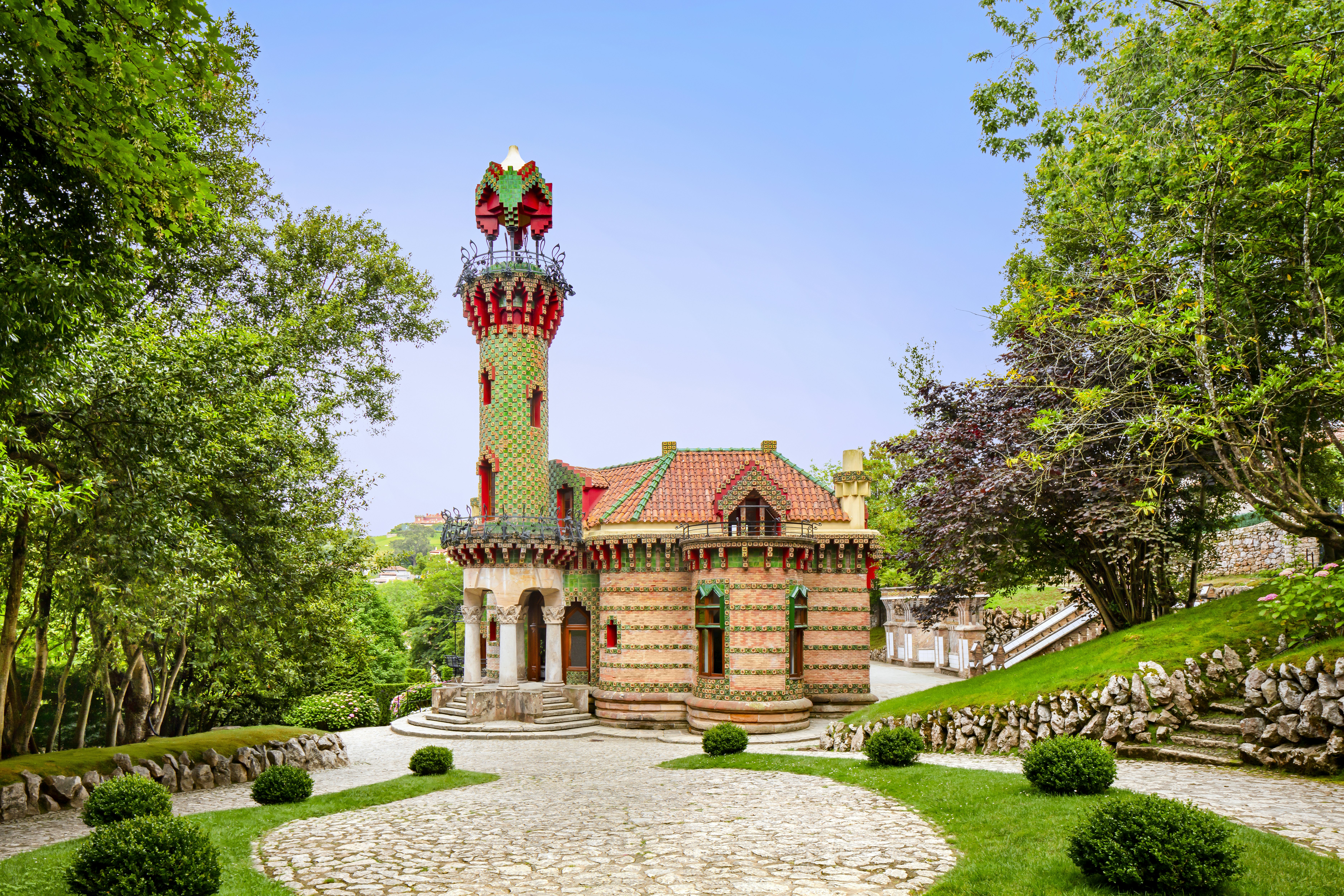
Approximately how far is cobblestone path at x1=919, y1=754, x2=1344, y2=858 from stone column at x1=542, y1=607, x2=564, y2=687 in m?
16.9

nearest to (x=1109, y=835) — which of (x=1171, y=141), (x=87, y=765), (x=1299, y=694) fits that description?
(x=1299, y=694)

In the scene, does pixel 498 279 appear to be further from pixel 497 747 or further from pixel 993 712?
pixel 993 712

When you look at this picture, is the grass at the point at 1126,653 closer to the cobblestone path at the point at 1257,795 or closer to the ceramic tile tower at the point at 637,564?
the cobblestone path at the point at 1257,795

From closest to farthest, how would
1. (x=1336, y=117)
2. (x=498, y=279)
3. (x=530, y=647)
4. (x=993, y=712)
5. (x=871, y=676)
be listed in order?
(x=1336, y=117)
(x=993, y=712)
(x=498, y=279)
(x=530, y=647)
(x=871, y=676)

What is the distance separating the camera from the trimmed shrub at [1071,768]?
11.4m

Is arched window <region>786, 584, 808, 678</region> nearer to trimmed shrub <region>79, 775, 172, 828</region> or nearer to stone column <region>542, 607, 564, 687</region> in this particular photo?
stone column <region>542, 607, 564, 687</region>

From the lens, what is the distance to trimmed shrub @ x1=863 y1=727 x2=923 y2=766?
1602 centimetres

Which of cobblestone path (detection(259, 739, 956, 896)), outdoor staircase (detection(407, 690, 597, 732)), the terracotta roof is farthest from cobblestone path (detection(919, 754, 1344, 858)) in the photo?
outdoor staircase (detection(407, 690, 597, 732))

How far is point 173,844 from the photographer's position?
335 inches

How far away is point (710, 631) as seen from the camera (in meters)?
27.0

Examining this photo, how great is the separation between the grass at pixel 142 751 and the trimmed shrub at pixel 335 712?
8.18 metres

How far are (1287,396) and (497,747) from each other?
21.5 meters

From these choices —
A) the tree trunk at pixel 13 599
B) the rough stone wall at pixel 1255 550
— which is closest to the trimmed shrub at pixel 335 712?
the tree trunk at pixel 13 599

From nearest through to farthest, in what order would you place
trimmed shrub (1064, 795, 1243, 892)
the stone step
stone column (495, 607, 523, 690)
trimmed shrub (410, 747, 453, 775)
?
trimmed shrub (1064, 795, 1243, 892) < the stone step < trimmed shrub (410, 747, 453, 775) < stone column (495, 607, 523, 690)
